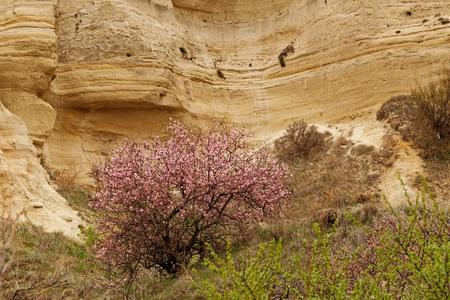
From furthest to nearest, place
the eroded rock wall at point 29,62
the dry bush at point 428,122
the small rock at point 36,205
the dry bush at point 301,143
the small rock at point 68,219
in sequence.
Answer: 1. the dry bush at point 301,143
2. the eroded rock wall at point 29,62
3. the dry bush at point 428,122
4. the small rock at point 68,219
5. the small rock at point 36,205

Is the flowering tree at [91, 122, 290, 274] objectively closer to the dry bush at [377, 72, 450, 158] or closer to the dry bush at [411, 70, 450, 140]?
the dry bush at [377, 72, 450, 158]

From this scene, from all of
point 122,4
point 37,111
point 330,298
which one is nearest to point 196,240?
point 330,298

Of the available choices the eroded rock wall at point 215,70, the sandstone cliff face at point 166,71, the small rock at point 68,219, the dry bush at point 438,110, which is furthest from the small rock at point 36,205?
the dry bush at point 438,110

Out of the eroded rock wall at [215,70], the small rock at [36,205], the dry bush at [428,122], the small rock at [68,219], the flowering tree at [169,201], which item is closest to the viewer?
the flowering tree at [169,201]

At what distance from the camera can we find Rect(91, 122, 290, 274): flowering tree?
8.74 m

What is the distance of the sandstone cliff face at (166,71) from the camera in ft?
59.6

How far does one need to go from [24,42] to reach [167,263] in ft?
36.5

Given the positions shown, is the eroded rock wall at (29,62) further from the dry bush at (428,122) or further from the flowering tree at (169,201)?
the dry bush at (428,122)

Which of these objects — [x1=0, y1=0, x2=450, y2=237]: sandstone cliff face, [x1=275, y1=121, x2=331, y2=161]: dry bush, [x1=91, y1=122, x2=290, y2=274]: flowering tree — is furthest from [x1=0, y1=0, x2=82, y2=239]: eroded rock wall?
[x1=91, y1=122, x2=290, y2=274]: flowering tree

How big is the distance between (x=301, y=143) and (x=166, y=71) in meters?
4.84

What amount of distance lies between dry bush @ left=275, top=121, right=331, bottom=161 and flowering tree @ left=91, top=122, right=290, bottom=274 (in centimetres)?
832

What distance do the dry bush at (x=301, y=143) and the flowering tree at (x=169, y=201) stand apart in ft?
27.3

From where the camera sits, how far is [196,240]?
9.18 metres

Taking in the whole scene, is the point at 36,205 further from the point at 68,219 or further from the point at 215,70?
the point at 215,70
